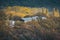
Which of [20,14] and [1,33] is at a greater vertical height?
[20,14]

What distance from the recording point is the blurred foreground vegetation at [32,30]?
474cm

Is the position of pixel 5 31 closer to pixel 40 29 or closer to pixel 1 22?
pixel 1 22

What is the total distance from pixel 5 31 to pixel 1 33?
0.11 metres

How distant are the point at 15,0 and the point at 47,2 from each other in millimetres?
804

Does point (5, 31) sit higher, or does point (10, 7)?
point (10, 7)

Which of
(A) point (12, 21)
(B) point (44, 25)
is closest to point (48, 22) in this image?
(B) point (44, 25)

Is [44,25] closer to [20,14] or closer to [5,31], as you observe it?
[20,14]

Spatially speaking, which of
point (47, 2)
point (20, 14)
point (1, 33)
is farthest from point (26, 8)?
point (1, 33)

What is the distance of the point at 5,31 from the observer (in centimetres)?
475

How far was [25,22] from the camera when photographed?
16.0 feet

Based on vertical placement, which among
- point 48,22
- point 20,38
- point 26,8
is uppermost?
point 26,8

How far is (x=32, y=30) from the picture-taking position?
482 cm

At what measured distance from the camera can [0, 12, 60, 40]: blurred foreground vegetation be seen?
474 cm

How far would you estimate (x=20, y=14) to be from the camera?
4934 millimetres
